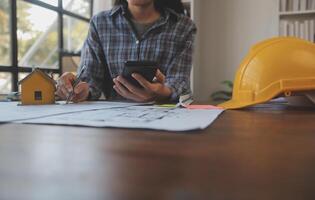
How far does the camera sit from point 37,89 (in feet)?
2.62

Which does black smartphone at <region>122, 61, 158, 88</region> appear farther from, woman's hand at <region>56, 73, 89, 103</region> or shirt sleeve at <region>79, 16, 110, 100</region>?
shirt sleeve at <region>79, 16, 110, 100</region>

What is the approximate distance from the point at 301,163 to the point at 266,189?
73 millimetres

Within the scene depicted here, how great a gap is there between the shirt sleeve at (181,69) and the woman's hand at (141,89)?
3.5 inches

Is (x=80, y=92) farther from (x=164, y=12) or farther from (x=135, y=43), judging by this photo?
(x=164, y=12)

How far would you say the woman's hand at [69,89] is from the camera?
0.87 meters

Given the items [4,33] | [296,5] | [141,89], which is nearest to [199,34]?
[296,5]

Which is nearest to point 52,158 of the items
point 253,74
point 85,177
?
point 85,177

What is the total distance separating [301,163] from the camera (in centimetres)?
22

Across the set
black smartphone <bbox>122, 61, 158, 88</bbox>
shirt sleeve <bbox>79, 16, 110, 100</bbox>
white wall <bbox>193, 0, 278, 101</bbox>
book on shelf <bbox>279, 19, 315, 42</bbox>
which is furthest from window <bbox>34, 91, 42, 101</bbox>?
book on shelf <bbox>279, 19, 315, 42</bbox>

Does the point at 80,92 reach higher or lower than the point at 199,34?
lower

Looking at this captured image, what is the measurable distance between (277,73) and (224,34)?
94.2 inches

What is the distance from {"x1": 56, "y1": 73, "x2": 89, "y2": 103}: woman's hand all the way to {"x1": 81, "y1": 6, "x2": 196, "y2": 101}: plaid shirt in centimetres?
25

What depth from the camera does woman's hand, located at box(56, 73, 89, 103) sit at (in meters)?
0.87

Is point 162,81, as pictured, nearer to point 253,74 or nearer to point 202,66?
point 253,74
